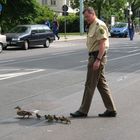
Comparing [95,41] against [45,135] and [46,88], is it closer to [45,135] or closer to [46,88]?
[45,135]

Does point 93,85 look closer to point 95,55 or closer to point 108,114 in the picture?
point 95,55

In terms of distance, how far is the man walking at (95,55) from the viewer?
27.6 ft

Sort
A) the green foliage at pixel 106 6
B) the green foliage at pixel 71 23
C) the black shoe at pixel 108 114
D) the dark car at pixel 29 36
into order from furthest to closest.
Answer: the green foliage at pixel 71 23
the green foliage at pixel 106 6
the dark car at pixel 29 36
the black shoe at pixel 108 114

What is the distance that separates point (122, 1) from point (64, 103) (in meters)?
60.6

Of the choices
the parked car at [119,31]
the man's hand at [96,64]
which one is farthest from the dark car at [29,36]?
the man's hand at [96,64]

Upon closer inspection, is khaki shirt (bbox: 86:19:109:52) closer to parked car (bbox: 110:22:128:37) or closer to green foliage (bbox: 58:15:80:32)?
parked car (bbox: 110:22:128:37)

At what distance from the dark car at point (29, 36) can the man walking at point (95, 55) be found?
866 inches

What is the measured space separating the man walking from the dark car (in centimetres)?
2200

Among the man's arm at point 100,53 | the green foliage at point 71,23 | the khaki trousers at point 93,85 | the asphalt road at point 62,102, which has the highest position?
the man's arm at point 100,53

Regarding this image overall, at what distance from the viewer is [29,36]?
102ft

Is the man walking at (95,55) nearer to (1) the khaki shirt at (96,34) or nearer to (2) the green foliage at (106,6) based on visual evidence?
Answer: (1) the khaki shirt at (96,34)

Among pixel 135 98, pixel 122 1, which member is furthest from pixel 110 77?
pixel 122 1

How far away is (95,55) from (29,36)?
22729 millimetres

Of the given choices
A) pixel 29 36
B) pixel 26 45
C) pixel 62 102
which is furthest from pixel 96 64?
pixel 29 36
